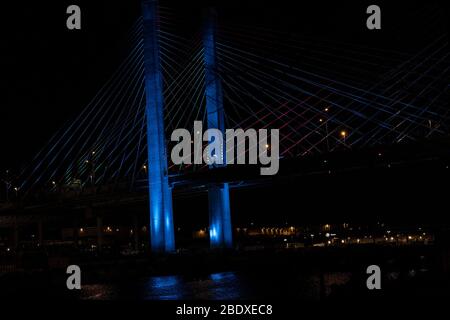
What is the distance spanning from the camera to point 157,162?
27.7 metres

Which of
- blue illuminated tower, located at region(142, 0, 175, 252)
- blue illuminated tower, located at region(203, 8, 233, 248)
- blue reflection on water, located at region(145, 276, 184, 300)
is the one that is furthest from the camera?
blue illuminated tower, located at region(203, 8, 233, 248)

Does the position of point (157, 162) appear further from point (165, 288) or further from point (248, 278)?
point (165, 288)

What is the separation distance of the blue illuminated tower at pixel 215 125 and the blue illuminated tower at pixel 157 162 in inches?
88.5

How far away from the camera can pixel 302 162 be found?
1025 inches

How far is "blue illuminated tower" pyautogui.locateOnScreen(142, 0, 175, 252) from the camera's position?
27.8 metres

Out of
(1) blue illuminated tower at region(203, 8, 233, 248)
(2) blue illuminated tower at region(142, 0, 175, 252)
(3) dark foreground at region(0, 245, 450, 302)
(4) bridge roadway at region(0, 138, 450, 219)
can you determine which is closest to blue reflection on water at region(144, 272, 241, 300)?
(3) dark foreground at region(0, 245, 450, 302)

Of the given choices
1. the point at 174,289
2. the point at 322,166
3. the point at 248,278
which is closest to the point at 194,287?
the point at 174,289

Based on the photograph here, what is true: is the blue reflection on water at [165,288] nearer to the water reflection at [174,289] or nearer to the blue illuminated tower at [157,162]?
the water reflection at [174,289]

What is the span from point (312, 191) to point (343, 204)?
284 centimetres

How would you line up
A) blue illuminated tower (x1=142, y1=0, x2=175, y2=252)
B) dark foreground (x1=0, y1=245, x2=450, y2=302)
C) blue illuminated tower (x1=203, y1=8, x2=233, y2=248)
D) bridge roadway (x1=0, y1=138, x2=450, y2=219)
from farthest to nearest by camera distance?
blue illuminated tower (x1=203, y1=8, x2=233, y2=248)
blue illuminated tower (x1=142, y1=0, x2=175, y2=252)
bridge roadway (x1=0, y1=138, x2=450, y2=219)
dark foreground (x1=0, y1=245, x2=450, y2=302)

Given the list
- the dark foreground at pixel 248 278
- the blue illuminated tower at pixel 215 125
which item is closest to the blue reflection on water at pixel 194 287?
the dark foreground at pixel 248 278

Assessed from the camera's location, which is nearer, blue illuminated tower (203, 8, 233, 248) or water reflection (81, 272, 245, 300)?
water reflection (81, 272, 245, 300)

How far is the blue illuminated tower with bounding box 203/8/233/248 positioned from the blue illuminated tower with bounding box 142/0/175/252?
7.37 ft

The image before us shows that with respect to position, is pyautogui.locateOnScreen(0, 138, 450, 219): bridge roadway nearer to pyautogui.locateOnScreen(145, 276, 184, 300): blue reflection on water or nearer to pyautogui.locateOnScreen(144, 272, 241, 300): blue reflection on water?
pyautogui.locateOnScreen(144, 272, 241, 300): blue reflection on water
